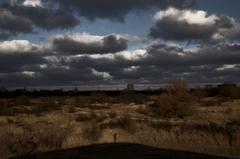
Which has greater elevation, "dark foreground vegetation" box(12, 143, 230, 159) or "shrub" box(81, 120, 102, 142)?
"shrub" box(81, 120, 102, 142)

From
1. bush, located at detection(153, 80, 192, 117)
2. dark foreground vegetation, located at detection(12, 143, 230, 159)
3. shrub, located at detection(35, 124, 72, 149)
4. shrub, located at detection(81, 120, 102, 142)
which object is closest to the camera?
dark foreground vegetation, located at detection(12, 143, 230, 159)

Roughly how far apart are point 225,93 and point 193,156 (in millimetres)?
84859

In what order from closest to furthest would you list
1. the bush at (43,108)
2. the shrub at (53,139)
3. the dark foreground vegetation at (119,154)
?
the dark foreground vegetation at (119,154) < the shrub at (53,139) < the bush at (43,108)

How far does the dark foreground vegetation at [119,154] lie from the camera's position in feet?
57.6

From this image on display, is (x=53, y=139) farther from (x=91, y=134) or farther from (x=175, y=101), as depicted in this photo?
(x=175, y=101)

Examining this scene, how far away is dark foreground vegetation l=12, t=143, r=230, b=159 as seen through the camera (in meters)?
17.5

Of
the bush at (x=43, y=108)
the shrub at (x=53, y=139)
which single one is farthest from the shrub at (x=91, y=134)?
the bush at (x=43, y=108)

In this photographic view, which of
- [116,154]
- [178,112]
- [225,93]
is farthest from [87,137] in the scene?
[225,93]

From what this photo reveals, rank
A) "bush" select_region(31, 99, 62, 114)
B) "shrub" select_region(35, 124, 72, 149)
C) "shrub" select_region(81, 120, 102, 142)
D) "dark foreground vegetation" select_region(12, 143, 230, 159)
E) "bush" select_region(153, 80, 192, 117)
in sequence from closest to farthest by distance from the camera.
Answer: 1. "dark foreground vegetation" select_region(12, 143, 230, 159)
2. "shrub" select_region(35, 124, 72, 149)
3. "shrub" select_region(81, 120, 102, 142)
4. "bush" select_region(153, 80, 192, 117)
5. "bush" select_region(31, 99, 62, 114)

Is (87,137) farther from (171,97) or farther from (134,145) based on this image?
(171,97)

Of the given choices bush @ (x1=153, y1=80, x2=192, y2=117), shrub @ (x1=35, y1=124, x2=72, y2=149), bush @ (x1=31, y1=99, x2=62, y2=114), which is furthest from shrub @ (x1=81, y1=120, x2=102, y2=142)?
bush @ (x1=31, y1=99, x2=62, y2=114)

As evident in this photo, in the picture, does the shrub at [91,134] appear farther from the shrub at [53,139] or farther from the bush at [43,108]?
the bush at [43,108]

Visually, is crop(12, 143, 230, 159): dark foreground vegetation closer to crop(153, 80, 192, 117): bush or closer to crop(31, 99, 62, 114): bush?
crop(153, 80, 192, 117): bush

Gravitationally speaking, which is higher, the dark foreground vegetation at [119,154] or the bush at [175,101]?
the bush at [175,101]
